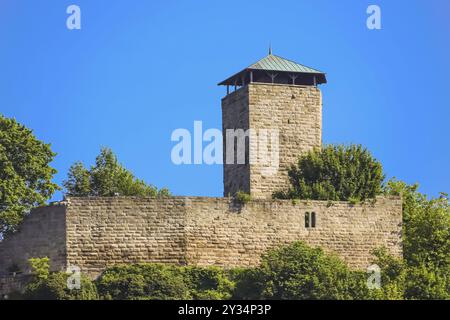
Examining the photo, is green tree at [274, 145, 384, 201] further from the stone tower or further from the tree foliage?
the tree foliage

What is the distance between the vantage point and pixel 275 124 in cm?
9575

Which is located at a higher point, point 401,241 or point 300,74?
point 300,74

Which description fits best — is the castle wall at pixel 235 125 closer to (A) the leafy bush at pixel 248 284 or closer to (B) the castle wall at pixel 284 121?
(B) the castle wall at pixel 284 121

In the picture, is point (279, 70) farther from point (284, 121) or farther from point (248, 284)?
point (248, 284)

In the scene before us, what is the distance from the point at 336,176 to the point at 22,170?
43.4ft

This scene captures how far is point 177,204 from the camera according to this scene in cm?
8950

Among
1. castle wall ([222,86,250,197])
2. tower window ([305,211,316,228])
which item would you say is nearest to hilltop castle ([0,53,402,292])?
tower window ([305,211,316,228])

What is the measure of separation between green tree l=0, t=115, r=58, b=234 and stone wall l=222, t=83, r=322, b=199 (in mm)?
8191

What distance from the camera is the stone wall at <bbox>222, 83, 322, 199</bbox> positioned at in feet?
312
